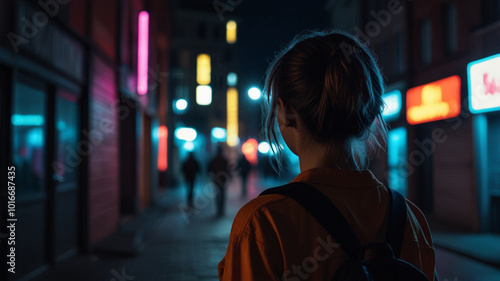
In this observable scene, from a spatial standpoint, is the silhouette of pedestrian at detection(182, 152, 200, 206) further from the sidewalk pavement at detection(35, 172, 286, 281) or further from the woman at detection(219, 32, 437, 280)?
the woman at detection(219, 32, 437, 280)

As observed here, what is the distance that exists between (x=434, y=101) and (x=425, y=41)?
2.36 m

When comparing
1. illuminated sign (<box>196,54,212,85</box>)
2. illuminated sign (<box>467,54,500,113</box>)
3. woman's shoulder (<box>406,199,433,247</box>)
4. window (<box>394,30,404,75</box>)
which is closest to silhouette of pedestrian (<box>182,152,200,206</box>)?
window (<box>394,30,404,75</box>)

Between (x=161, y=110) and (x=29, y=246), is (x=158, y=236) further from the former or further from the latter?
(x=161, y=110)

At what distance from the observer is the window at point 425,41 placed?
11781 millimetres

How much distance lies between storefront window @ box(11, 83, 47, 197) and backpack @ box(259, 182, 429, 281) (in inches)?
188

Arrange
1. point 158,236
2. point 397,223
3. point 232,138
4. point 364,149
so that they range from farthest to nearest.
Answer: point 232,138 → point 158,236 → point 364,149 → point 397,223

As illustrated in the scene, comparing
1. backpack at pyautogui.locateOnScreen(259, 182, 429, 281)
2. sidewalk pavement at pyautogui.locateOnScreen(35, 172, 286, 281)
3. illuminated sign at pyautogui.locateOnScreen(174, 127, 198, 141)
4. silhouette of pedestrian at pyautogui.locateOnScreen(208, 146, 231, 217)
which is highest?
illuminated sign at pyautogui.locateOnScreen(174, 127, 198, 141)

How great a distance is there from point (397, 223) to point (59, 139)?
637cm

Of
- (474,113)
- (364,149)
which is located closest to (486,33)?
(474,113)

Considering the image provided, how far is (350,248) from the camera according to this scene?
3.23 feet

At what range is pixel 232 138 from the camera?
47781 mm

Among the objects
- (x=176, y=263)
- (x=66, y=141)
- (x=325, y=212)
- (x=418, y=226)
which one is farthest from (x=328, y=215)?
(x=66, y=141)

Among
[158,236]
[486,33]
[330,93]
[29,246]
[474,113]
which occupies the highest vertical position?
[486,33]

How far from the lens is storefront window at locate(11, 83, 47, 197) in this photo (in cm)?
496
